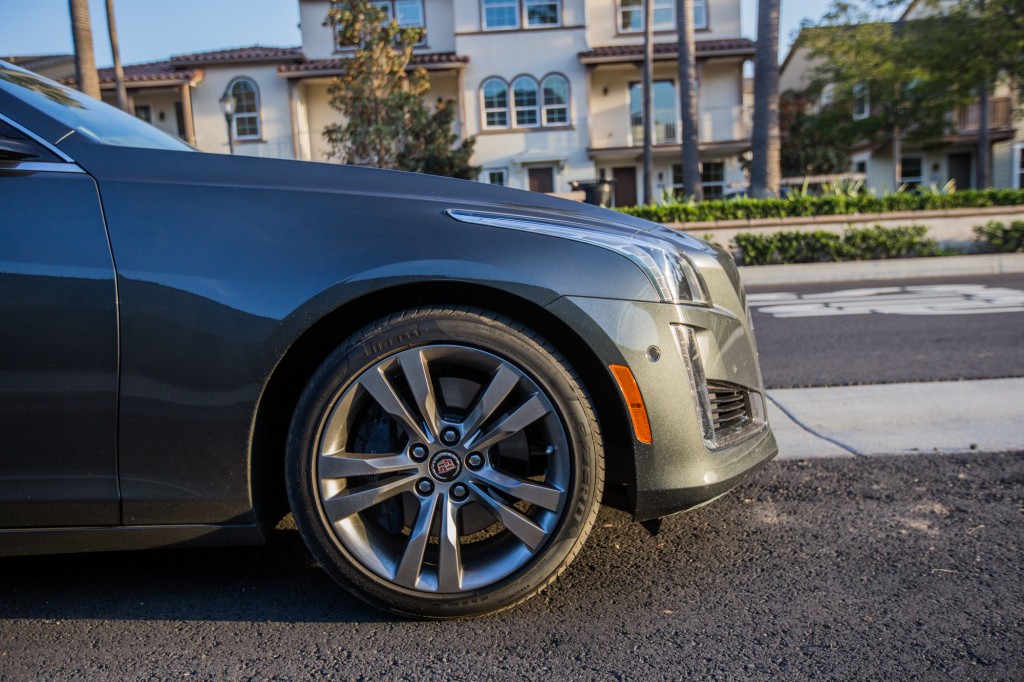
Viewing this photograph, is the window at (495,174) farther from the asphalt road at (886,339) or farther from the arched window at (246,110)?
the asphalt road at (886,339)

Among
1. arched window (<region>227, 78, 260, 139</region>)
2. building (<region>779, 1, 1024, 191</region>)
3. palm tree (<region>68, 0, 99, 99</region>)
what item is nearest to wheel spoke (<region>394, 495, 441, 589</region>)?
palm tree (<region>68, 0, 99, 99</region>)

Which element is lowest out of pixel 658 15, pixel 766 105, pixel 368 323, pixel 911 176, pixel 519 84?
pixel 368 323

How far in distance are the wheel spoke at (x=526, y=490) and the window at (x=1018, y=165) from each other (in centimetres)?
3656

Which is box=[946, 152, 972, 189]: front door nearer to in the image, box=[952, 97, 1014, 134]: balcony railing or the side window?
box=[952, 97, 1014, 134]: balcony railing

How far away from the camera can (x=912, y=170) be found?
110 ft

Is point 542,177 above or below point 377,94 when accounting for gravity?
below

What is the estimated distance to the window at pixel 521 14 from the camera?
26594 mm

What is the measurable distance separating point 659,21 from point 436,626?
28910 millimetres

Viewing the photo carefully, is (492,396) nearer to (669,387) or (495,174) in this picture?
(669,387)

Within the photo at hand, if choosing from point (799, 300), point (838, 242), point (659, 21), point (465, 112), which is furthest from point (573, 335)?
point (659, 21)

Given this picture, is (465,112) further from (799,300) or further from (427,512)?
(427,512)

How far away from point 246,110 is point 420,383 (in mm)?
27793

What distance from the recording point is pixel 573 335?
2.16m

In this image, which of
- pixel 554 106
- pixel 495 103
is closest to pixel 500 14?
pixel 495 103
